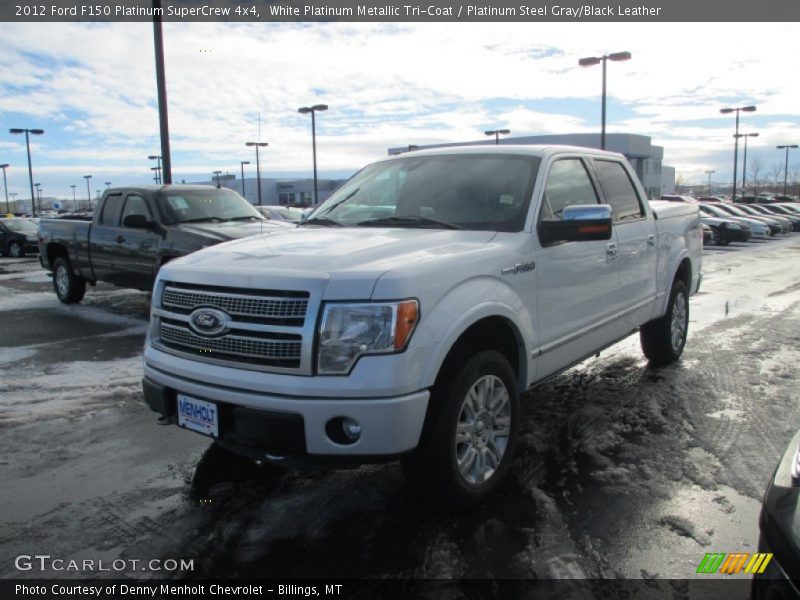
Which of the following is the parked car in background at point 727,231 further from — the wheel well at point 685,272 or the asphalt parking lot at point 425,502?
the asphalt parking lot at point 425,502

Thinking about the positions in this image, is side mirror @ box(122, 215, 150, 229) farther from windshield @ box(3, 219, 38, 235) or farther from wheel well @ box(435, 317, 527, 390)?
windshield @ box(3, 219, 38, 235)

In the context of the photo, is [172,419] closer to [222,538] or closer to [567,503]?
[222,538]

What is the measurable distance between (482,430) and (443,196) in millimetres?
1601

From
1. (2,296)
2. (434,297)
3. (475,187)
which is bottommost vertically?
(2,296)

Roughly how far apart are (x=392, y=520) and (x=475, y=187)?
2116 millimetres

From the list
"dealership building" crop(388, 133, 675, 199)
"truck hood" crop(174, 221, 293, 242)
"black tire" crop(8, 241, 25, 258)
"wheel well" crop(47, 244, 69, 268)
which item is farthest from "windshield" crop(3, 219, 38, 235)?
"dealership building" crop(388, 133, 675, 199)

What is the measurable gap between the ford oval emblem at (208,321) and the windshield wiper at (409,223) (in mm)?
1325

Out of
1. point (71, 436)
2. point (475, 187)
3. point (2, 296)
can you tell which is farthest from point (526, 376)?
point (2, 296)

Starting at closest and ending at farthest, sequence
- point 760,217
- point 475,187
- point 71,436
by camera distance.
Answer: point 475,187 < point 71,436 < point 760,217

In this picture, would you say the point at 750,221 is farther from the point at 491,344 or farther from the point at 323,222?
the point at 491,344

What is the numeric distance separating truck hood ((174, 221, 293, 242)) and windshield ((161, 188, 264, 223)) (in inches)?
8.9

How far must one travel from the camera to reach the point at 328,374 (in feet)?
9.75

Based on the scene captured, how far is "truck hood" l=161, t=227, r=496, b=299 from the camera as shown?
3059 mm

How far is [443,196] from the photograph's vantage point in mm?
4324
